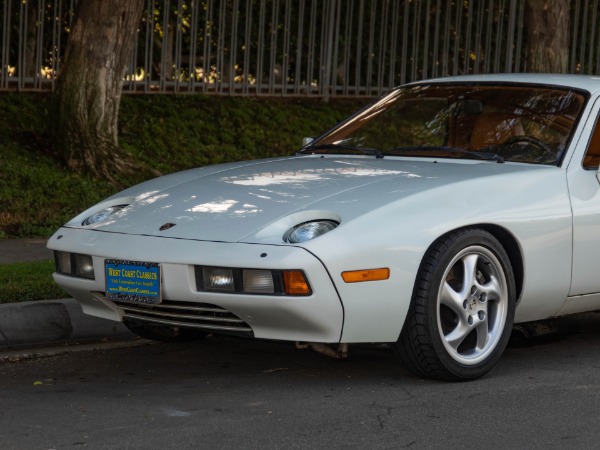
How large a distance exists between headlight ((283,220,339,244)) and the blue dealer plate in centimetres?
58

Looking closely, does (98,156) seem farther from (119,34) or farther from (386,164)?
(386,164)

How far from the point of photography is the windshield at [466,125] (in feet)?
→ 20.5

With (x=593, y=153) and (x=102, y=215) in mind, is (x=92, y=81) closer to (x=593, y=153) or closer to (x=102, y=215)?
(x=102, y=215)

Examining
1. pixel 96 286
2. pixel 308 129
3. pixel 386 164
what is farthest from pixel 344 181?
pixel 308 129

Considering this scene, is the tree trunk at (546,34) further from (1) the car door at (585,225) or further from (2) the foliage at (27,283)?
(1) the car door at (585,225)

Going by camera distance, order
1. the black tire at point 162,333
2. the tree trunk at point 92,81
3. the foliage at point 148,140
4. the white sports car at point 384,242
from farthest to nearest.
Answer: the tree trunk at point 92,81 → the foliage at point 148,140 → the black tire at point 162,333 → the white sports car at point 384,242

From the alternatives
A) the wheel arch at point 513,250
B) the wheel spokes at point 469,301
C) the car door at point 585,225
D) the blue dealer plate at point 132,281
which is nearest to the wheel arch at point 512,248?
the wheel arch at point 513,250

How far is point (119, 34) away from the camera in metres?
11.7

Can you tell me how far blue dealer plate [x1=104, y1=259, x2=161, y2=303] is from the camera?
17.3 ft

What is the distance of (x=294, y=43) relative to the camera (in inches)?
646

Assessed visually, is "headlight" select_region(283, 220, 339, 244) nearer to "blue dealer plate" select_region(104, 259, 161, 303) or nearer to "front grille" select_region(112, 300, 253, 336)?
"front grille" select_region(112, 300, 253, 336)

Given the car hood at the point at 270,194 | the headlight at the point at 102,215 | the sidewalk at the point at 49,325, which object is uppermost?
the car hood at the point at 270,194

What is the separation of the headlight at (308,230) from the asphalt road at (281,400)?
2.24ft

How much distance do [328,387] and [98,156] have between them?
6.60 m
